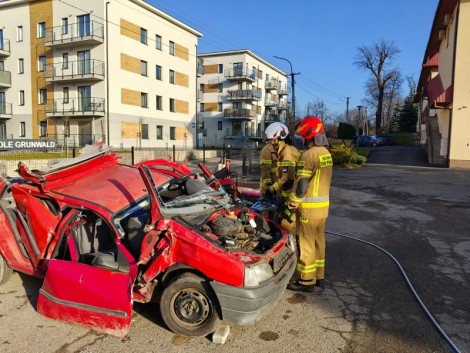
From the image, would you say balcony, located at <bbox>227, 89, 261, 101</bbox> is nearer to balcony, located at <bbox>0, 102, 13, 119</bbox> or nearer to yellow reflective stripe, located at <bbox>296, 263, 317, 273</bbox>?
balcony, located at <bbox>0, 102, 13, 119</bbox>


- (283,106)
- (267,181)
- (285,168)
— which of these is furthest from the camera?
(283,106)

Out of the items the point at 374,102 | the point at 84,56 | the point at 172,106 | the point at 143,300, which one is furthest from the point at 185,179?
the point at 374,102

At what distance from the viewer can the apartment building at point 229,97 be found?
55844 millimetres

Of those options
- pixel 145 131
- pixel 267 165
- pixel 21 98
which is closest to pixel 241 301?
Result: pixel 267 165

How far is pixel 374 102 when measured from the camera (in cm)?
7569

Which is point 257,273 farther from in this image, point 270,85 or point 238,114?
point 270,85

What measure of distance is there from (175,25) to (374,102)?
48279 mm

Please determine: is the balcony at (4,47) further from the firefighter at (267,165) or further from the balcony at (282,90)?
the balcony at (282,90)

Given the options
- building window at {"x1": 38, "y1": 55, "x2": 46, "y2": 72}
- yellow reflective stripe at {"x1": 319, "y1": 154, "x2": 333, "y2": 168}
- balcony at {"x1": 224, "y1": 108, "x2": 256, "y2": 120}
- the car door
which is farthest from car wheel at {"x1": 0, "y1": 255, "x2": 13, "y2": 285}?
balcony at {"x1": 224, "y1": 108, "x2": 256, "y2": 120}

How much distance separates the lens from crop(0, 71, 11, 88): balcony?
37750 millimetres

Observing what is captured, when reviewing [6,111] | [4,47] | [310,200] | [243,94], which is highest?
[4,47]

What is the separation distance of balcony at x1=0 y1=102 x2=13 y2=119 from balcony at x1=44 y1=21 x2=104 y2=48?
323 inches

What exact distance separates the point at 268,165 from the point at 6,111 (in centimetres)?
4041

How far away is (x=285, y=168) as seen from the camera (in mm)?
5551
